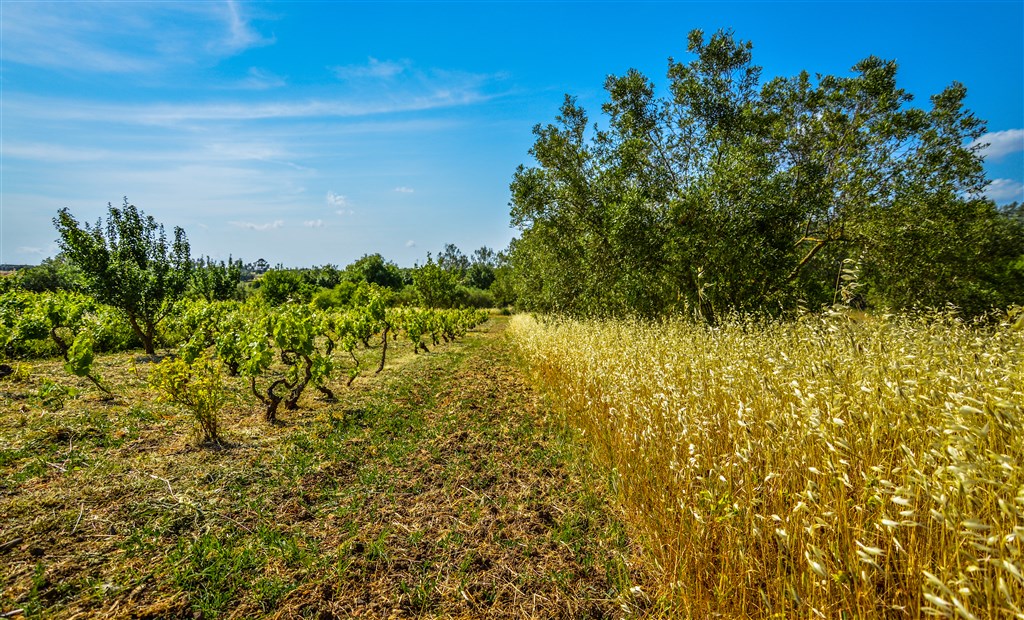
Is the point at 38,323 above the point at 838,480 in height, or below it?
above

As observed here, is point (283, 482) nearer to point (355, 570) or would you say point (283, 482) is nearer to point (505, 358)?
point (355, 570)

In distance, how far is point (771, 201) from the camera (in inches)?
352

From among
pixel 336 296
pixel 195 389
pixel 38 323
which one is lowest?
pixel 195 389

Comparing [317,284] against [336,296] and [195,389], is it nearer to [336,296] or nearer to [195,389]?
[336,296]

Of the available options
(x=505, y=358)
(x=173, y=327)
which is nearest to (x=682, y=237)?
(x=505, y=358)

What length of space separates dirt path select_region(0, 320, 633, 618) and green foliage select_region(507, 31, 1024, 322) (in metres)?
6.55

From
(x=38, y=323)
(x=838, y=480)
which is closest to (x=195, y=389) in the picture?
(x=838, y=480)

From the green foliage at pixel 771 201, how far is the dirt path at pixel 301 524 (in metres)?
6.55

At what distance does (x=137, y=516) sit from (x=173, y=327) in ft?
47.6

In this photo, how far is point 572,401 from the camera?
22.9 ft

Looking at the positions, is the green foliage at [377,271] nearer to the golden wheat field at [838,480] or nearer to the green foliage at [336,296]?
the green foliage at [336,296]

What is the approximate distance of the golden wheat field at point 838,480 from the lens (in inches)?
65.6

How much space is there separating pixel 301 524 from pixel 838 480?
14.2ft

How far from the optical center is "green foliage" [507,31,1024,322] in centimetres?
942
